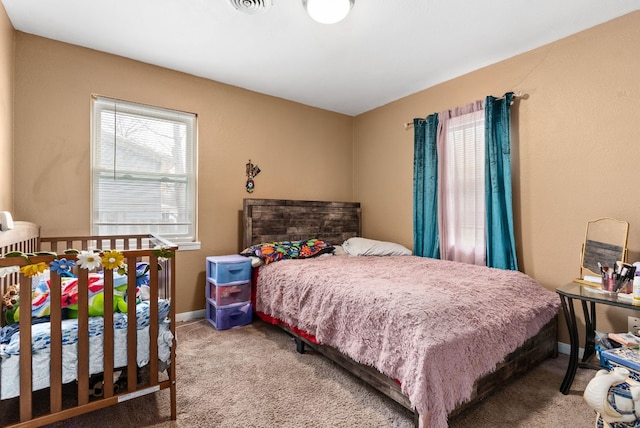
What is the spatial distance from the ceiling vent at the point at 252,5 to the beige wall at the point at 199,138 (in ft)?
4.26

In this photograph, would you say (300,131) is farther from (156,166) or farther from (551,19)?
(551,19)

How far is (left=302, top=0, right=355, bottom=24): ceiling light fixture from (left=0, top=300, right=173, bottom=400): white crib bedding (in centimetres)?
192

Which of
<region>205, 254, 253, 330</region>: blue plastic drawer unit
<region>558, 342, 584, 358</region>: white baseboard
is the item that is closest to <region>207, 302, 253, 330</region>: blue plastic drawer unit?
<region>205, 254, 253, 330</region>: blue plastic drawer unit

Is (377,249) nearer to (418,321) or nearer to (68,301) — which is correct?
(418,321)

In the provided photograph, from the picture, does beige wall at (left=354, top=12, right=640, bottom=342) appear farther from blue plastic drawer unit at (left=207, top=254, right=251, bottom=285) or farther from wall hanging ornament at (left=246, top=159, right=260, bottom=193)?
blue plastic drawer unit at (left=207, top=254, right=251, bottom=285)

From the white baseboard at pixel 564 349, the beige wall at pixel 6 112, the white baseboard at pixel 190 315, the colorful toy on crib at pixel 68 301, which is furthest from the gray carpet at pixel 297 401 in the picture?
the beige wall at pixel 6 112

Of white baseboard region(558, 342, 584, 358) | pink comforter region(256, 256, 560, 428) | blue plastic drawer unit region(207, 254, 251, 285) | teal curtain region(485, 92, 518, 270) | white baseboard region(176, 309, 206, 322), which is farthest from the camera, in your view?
white baseboard region(176, 309, 206, 322)

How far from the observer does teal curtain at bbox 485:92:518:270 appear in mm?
2635

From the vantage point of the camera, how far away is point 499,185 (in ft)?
8.80

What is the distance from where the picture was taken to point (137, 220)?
2.85 metres

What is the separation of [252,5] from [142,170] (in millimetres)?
1753

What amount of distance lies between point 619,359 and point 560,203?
1309mm

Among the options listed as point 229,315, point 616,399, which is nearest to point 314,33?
point 229,315

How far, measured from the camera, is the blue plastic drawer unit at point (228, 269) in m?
2.79
